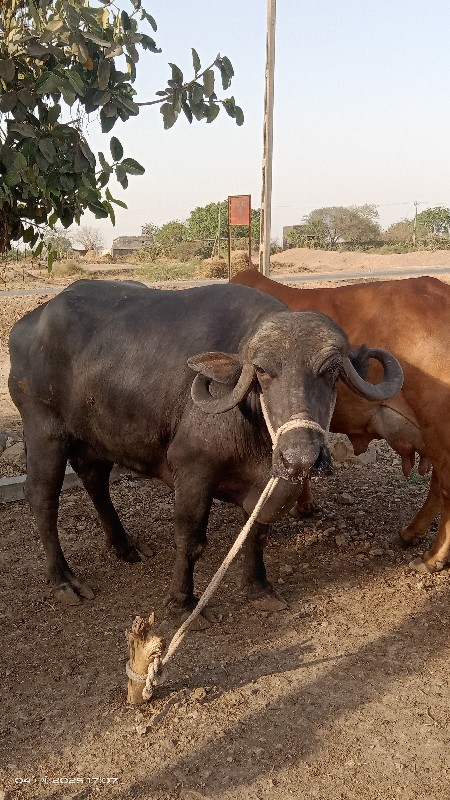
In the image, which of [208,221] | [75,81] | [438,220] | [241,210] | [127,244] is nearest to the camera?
[75,81]

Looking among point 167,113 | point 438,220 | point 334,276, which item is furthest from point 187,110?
point 438,220

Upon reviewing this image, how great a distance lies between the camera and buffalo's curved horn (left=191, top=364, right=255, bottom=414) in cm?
354

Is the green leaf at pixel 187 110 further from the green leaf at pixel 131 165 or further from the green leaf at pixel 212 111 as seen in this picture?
the green leaf at pixel 131 165

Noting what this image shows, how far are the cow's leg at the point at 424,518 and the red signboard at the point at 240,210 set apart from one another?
7.95 meters

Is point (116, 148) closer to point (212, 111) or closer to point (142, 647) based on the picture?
point (212, 111)

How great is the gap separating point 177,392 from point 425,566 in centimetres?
224

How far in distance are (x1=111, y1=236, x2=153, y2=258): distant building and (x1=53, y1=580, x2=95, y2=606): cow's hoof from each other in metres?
43.1

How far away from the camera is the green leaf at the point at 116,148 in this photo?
394 centimetres

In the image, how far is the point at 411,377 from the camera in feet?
15.5

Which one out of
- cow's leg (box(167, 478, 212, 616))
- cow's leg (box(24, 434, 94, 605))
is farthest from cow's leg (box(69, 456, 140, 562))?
cow's leg (box(167, 478, 212, 616))

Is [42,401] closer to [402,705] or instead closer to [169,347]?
[169,347]

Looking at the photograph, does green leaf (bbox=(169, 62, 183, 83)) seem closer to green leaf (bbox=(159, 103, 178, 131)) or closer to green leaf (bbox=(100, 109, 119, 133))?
green leaf (bbox=(159, 103, 178, 131))

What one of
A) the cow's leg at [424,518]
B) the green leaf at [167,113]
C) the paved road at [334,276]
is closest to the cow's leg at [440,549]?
the cow's leg at [424,518]

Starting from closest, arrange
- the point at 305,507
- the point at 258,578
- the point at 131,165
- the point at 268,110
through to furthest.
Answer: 1. the point at 131,165
2. the point at 258,578
3. the point at 305,507
4. the point at 268,110
